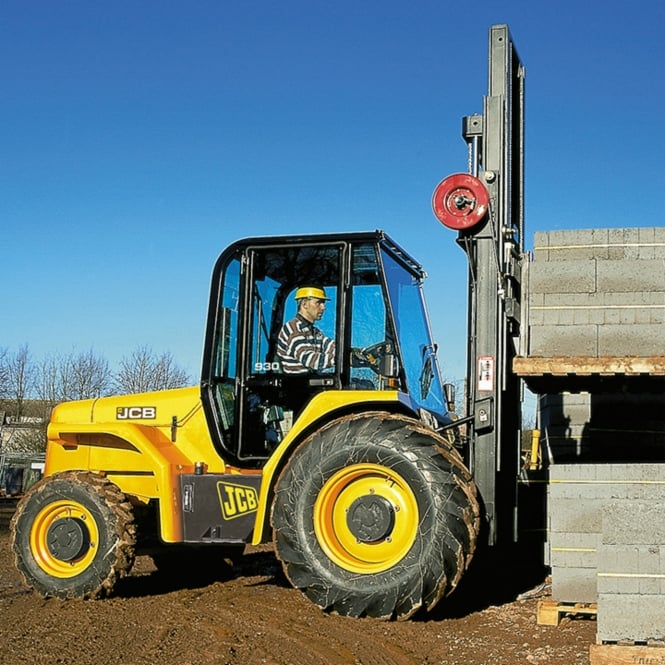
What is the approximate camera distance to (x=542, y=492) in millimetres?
7809

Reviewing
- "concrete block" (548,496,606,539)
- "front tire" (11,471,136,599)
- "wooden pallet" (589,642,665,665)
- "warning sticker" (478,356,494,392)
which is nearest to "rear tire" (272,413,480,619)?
"concrete block" (548,496,606,539)

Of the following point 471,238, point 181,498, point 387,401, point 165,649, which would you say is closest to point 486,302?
point 471,238

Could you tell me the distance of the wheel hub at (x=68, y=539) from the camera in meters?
7.45

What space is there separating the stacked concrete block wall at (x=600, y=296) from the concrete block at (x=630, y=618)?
163 cm

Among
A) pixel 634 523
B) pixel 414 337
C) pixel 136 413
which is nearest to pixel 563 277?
pixel 414 337

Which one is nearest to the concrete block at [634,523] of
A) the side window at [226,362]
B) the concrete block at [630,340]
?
the concrete block at [630,340]

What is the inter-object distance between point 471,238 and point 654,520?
8.73 feet

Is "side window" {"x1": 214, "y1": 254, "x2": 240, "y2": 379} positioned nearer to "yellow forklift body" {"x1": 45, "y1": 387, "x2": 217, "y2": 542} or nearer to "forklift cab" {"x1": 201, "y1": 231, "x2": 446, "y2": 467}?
"forklift cab" {"x1": 201, "y1": 231, "x2": 446, "y2": 467}

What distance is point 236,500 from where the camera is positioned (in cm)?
721

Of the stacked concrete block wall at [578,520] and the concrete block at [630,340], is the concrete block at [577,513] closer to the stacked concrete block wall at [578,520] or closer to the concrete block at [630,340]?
the stacked concrete block wall at [578,520]

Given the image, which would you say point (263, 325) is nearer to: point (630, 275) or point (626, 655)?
point (630, 275)

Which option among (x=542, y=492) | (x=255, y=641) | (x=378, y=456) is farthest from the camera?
(x=542, y=492)

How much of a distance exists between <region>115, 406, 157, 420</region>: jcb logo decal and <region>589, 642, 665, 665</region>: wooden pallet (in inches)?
164

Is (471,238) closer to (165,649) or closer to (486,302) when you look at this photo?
(486,302)
